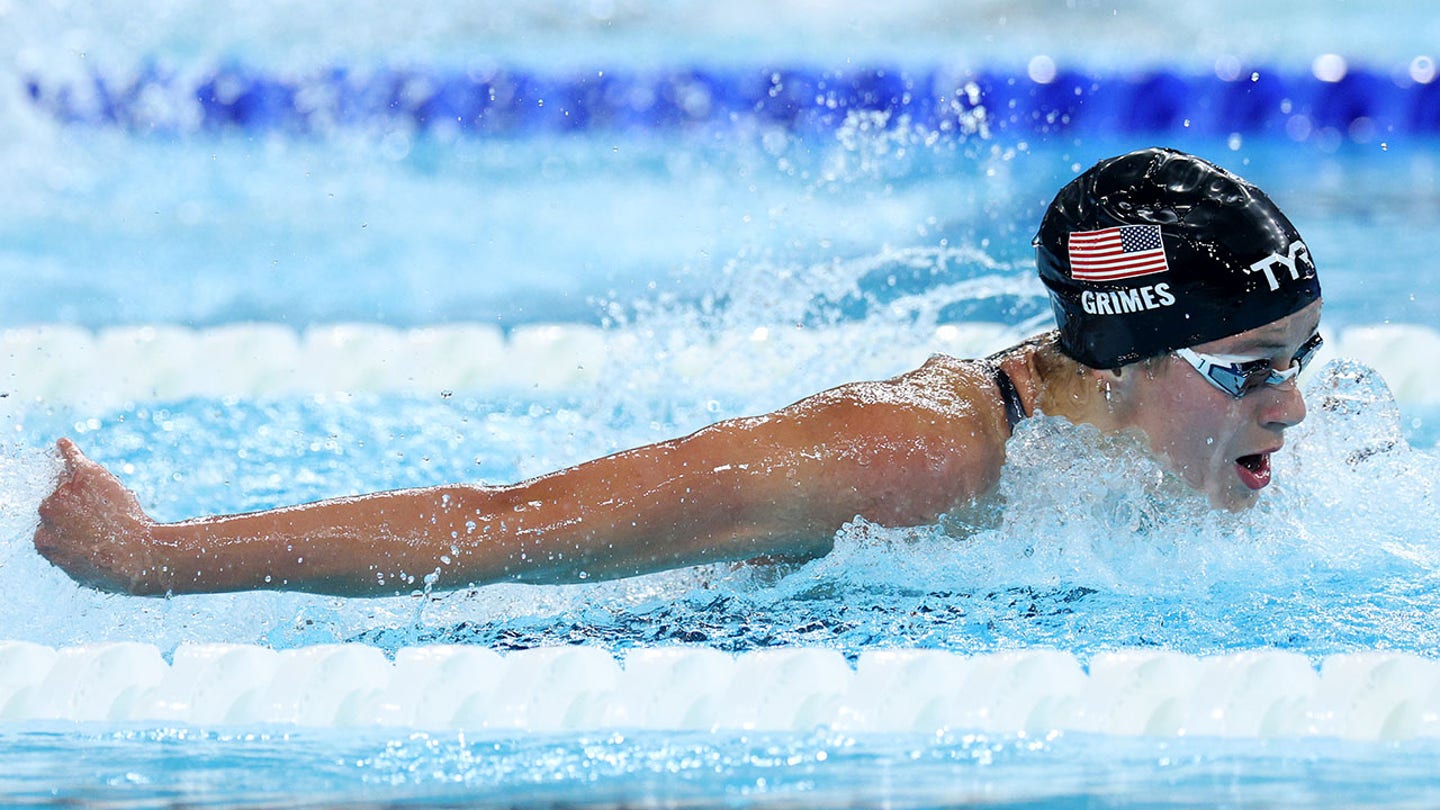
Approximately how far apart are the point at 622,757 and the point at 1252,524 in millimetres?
1094

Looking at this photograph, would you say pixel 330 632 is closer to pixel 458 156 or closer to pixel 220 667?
pixel 220 667

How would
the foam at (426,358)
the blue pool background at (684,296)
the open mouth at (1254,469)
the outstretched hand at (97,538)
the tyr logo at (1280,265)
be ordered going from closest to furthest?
the blue pool background at (684,296) < the outstretched hand at (97,538) < the tyr logo at (1280,265) < the open mouth at (1254,469) < the foam at (426,358)

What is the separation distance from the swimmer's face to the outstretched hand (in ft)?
4.29

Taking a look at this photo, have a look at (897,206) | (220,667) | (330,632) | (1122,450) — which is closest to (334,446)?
(330,632)

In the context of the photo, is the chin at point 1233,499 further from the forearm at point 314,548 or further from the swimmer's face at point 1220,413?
the forearm at point 314,548

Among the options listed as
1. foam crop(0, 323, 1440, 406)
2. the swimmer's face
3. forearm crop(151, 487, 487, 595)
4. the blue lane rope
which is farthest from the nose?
the blue lane rope

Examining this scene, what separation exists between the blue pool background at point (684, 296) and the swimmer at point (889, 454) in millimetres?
104

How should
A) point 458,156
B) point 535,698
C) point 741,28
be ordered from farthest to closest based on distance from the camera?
point 741,28, point 458,156, point 535,698

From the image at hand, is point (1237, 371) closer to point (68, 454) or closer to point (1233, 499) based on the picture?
point (1233, 499)

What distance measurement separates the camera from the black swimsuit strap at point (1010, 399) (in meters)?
2.41

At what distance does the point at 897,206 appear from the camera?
21.5ft

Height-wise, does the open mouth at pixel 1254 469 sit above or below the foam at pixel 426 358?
above

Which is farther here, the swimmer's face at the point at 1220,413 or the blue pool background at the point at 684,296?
the swimmer's face at the point at 1220,413

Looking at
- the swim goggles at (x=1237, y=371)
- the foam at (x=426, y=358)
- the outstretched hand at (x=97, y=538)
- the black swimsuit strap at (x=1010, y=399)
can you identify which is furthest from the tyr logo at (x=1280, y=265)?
the foam at (x=426, y=358)
